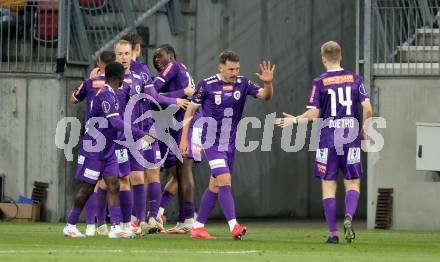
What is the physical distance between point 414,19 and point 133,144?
5697 millimetres

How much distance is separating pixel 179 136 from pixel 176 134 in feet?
0.34

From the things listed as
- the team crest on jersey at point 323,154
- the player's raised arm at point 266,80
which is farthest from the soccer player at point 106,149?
the team crest on jersey at point 323,154

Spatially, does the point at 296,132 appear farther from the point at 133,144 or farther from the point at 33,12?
the point at 133,144

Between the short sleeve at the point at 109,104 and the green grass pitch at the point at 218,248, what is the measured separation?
132 centimetres

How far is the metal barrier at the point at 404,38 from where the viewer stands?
70.1ft

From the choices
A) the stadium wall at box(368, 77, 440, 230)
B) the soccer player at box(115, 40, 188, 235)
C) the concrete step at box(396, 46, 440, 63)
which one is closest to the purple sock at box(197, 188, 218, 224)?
the soccer player at box(115, 40, 188, 235)

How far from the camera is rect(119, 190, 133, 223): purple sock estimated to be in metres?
17.3

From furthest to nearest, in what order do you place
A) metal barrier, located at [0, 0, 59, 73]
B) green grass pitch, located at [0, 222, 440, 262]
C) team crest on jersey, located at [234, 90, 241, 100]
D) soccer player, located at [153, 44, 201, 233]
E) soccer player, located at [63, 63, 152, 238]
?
metal barrier, located at [0, 0, 59, 73] < soccer player, located at [153, 44, 201, 233] < team crest on jersey, located at [234, 90, 241, 100] < soccer player, located at [63, 63, 152, 238] < green grass pitch, located at [0, 222, 440, 262]

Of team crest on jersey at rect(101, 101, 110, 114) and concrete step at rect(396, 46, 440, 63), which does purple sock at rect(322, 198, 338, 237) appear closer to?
team crest on jersey at rect(101, 101, 110, 114)

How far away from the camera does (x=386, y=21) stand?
21.6m

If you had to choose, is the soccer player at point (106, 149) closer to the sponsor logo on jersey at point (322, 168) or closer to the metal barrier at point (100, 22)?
the sponsor logo on jersey at point (322, 168)

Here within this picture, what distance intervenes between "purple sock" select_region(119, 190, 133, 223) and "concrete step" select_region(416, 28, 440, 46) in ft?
19.1

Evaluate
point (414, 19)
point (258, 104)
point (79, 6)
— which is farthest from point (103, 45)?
point (414, 19)

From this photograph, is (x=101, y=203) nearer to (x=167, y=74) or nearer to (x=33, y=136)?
(x=167, y=74)
